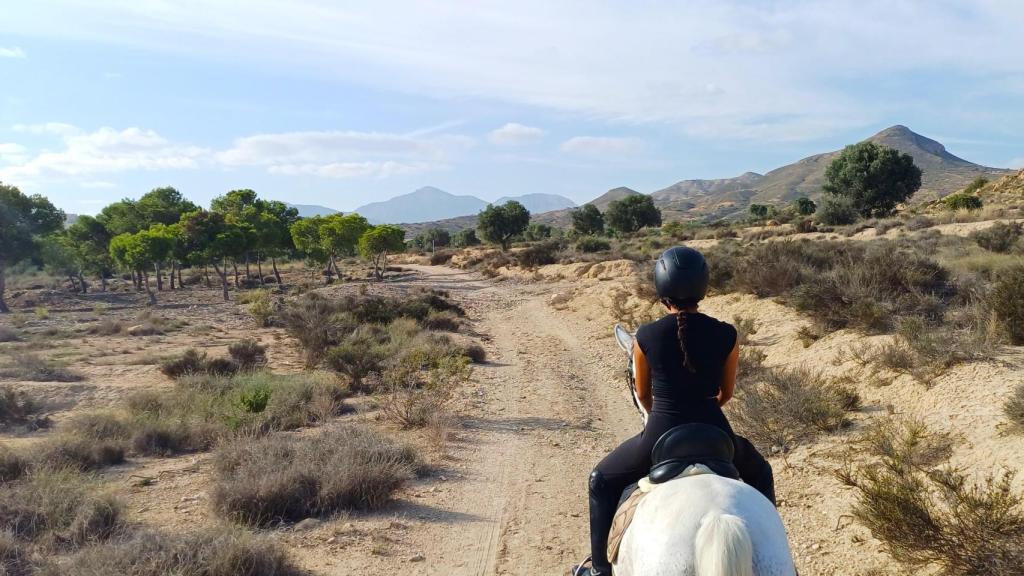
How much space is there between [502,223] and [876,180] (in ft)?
107

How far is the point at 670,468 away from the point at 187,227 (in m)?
42.0

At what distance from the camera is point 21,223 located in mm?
34312

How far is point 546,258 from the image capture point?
132 feet

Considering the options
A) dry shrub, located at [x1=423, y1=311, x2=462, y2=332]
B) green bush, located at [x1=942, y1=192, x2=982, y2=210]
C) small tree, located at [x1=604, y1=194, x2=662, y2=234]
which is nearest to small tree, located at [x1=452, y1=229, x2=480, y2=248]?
small tree, located at [x1=604, y1=194, x2=662, y2=234]

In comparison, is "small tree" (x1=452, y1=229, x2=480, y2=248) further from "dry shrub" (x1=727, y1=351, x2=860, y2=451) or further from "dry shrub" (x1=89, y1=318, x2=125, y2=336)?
"dry shrub" (x1=727, y1=351, x2=860, y2=451)

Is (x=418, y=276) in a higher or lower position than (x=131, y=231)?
lower

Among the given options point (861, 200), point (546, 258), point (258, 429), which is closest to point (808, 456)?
point (258, 429)

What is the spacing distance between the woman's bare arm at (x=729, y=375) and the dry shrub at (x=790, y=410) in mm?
4139

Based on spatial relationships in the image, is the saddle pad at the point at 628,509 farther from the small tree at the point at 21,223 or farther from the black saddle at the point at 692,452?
→ the small tree at the point at 21,223

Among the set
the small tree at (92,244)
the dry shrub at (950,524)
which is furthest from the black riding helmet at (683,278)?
the small tree at (92,244)

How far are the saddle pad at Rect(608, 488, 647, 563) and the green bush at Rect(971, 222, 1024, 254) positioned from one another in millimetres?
16359

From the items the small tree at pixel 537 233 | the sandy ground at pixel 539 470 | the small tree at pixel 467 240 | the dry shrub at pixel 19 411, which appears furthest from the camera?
the small tree at pixel 467 240

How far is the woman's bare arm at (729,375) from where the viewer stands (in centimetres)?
311

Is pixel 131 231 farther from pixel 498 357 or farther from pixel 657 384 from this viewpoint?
pixel 657 384
